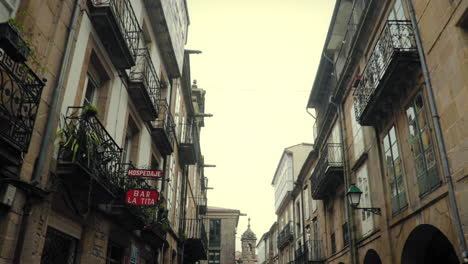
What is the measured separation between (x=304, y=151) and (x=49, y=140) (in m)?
30.9

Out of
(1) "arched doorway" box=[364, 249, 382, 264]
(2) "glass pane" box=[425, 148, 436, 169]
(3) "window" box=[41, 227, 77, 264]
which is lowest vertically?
(3) "window" box=[41, 227, 77, 264]

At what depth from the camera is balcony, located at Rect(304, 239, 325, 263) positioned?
20.5 m

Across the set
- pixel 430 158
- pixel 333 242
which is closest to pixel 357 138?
pixel 430 158

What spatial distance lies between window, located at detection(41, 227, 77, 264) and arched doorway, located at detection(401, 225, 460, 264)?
785 centimetres

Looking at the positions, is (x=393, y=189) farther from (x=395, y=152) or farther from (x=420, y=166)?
(x=420, y=166)

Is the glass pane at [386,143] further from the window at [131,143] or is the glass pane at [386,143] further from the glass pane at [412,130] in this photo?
the window at [131,143]

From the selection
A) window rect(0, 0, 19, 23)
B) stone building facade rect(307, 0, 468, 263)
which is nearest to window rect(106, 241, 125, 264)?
window rect(0, 0, 19, 23)

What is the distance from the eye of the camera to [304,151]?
35.4m

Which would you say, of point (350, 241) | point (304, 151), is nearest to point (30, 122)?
point (350, 241)

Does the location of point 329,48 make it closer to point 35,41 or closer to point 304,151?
point 35,41

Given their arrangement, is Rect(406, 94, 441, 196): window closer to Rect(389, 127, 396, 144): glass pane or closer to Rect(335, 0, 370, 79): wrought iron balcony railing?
Rect(389, 127, 396, 144): glass pane

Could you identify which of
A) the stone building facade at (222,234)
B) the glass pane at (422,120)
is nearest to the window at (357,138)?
the glass pane at (422,120)

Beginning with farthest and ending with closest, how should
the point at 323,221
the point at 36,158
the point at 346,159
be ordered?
the point at 323,221, the point at 346,159, the point at 36,158

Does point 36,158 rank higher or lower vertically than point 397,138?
lower
